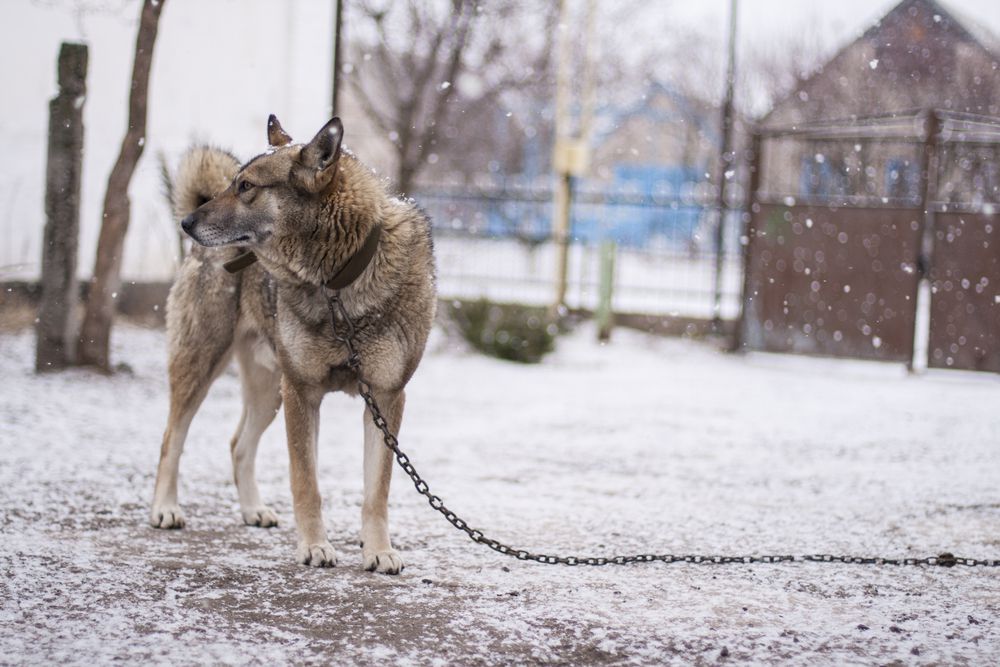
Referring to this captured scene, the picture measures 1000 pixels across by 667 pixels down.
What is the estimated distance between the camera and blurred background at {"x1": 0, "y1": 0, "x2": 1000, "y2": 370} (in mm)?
12258

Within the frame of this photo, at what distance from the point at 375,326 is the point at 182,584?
1.22m

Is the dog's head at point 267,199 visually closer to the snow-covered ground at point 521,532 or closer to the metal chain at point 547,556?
the metal chain at point 547,556

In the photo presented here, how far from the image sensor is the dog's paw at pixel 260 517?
5.09 metres

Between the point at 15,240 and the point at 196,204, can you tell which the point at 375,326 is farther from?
the point at 15,240

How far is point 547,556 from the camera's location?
449cm

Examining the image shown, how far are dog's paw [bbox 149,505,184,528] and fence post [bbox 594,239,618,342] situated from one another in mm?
10286

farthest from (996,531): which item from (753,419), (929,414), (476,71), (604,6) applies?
(604,6)

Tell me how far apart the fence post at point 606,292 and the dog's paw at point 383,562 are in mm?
10638

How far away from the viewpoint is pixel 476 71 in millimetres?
18344

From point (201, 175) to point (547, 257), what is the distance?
20575mm

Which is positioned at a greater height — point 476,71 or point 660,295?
point 476,71

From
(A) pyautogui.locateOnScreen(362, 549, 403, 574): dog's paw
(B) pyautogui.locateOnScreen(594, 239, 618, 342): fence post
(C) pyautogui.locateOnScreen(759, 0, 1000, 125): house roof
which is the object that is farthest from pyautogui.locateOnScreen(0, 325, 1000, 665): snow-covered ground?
(C) pyautogui.locateOnScreen(759, 0, 1000, 125): house roof

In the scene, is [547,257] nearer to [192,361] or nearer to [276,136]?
[192,361]

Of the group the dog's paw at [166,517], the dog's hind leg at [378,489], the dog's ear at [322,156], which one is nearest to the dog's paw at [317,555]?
the dog's hind leg at [378,489]
